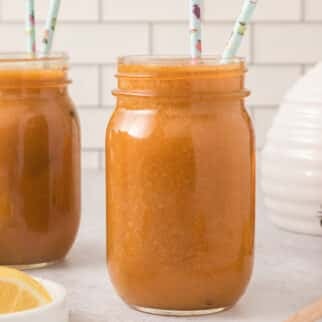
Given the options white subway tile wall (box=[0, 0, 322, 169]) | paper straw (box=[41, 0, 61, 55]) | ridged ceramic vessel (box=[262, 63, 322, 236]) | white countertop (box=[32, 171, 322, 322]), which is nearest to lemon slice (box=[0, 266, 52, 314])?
white countertop (box=[32, 171, 322, 322])

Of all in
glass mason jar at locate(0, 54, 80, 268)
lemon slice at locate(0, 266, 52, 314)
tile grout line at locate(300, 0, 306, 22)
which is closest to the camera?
lemon slice at locate(0, 266, 52, 314)

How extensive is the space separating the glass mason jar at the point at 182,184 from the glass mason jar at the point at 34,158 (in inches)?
6.8

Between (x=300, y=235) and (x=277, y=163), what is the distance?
101mm

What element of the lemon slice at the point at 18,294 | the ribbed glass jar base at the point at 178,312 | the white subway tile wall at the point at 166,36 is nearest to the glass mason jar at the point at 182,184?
the ribbed glass jar base at the point at 178,312

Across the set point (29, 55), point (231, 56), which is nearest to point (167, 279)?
point (231, 56)

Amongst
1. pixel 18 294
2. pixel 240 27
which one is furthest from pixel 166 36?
pixel 18 294

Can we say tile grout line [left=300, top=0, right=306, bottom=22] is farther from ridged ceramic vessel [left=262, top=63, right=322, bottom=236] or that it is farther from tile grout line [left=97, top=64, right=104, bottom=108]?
ridged ceramic vessel [left=262, top=63, right=322, bottom=236]

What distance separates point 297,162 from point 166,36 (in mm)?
857

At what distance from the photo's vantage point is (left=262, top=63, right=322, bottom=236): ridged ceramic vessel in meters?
1.32

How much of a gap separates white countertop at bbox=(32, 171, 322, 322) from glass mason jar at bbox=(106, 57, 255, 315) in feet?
→ 0.10

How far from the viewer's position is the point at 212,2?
82.8 inches

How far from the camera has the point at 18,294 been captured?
894 millimetres

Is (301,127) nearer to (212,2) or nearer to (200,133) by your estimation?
(200,133)

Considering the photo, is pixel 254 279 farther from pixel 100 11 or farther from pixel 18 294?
pixel 100 11
